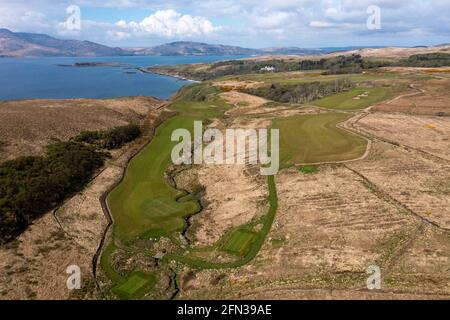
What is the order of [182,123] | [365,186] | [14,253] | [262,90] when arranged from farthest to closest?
[262,90]
[182,123]
[365,186]
[14,253]

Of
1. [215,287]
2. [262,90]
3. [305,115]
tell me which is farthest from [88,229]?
[262,90]

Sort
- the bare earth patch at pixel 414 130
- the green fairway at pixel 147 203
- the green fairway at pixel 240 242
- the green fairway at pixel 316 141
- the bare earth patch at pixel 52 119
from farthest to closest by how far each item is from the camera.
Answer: the bare earth patch at pixel 414 130 < the green fairway at pixel 316 141 < the bare earth patch at pixel 52 119 < the green fairway at pixel 147 203 < the green fairway at pixel 240 242

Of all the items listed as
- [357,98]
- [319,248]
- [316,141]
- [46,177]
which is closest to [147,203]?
[46,177]

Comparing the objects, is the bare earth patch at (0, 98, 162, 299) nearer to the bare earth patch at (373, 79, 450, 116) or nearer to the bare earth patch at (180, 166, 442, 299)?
the bare earth patch at (180, 166, 442, 299)

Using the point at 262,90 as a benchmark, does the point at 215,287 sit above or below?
below

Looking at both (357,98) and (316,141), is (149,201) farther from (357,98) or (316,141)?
(357,98)

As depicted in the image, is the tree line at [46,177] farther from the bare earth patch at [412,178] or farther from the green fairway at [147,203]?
the bare earth patch at [412,178]

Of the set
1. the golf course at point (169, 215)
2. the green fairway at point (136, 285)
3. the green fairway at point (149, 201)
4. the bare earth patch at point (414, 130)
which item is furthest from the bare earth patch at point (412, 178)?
the green fairway at point (136, 285)

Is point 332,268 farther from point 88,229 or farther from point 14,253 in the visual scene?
point 14,253
